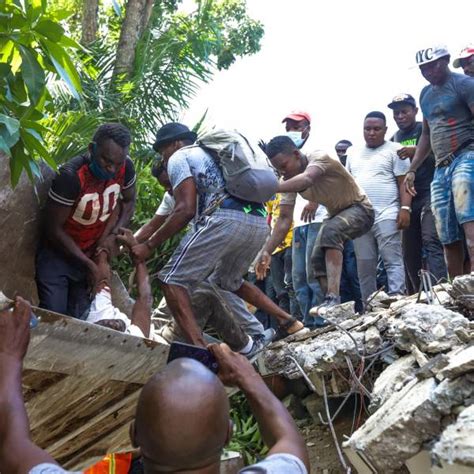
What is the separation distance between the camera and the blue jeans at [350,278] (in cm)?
771

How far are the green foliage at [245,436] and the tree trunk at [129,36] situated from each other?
5595 mm

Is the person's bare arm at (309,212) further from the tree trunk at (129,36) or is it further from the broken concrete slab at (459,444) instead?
the tree trunk at (129,36)

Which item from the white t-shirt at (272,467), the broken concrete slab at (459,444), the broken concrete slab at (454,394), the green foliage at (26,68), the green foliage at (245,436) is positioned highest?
the green foliage at (26,68)

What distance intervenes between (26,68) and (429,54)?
437 centimetres

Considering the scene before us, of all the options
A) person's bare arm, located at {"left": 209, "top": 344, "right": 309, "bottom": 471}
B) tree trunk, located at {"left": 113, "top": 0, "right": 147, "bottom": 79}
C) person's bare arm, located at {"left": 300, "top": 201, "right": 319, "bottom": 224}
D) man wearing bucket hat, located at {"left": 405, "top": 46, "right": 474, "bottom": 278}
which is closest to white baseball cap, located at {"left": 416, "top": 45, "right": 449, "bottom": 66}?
man wearing bucket hat, located at {"left": 405, "top": 46, "right": 474, "bottom": 278}

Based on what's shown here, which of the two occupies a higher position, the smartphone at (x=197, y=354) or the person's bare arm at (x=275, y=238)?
the smartphone at (x=197, y=354)

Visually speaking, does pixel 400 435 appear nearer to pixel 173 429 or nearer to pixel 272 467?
pixel 272 467

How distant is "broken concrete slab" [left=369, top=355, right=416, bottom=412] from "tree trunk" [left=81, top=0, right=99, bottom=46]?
8860 millimetres

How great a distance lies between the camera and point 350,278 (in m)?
7.75

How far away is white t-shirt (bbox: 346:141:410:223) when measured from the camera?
23.6 ft

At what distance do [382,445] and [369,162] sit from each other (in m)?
4.03

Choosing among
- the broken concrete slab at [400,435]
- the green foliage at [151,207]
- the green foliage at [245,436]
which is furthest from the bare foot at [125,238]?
the green foliage at [151,207]

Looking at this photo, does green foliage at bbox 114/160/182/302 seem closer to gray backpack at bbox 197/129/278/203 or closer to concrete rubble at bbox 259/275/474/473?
concrete rubble at bbox 259/275/474/473

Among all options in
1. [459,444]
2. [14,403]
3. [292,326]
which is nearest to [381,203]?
[292,326]
